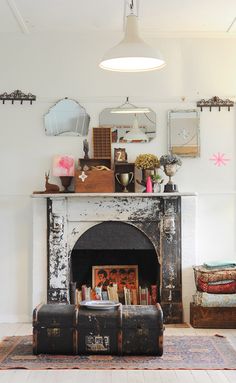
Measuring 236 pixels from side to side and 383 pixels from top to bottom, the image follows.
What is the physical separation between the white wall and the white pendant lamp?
6.97 ft

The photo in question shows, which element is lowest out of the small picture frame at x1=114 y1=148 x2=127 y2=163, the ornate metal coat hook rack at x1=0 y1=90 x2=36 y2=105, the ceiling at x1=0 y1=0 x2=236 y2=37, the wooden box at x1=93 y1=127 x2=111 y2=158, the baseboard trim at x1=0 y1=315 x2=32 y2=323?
the baseboard trim at x1=0 y1=315 x2=32 y2=323

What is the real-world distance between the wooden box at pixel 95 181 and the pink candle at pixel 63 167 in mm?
156

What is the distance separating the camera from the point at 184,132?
20.4 feet

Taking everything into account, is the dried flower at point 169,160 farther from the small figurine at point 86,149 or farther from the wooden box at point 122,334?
the wooden box at point 122,334

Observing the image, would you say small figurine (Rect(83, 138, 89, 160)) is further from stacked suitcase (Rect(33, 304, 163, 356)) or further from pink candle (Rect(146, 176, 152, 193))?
stacked suitcase (Rect(33, 304, 163, 356))

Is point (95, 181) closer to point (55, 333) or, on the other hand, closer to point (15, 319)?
point (15, 319)

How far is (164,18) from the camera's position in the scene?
573 cm

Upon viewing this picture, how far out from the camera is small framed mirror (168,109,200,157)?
244 inches

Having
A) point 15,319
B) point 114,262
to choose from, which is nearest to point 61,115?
point 114,262

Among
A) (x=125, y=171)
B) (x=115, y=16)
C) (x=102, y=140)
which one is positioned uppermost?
(x=115, y=16)

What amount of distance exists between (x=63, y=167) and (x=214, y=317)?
81.1 inches

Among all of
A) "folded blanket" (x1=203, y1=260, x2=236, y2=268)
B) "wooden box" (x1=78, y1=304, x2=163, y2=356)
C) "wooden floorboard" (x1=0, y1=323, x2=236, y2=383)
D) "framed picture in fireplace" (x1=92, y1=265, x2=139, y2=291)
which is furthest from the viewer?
"framed picture in fireplace" (x1=92, y1=265, x2=139, y2=291)

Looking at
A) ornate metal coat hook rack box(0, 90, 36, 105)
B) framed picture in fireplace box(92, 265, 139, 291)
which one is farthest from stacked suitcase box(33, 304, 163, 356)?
ornate metal coat hook rack box(0, 90, 36, 105)

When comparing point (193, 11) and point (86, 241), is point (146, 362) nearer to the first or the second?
point (86, 241)
